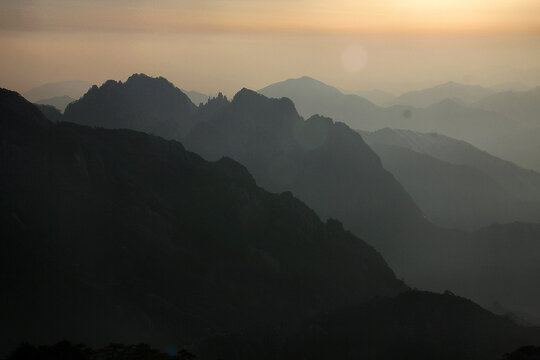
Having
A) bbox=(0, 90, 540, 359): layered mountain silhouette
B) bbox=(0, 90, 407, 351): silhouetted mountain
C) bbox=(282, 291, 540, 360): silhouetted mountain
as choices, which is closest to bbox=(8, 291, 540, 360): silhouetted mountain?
bbox=(282, 291, 540, 360): silhouetted mountain

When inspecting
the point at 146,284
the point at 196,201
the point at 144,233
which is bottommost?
the point at 146,284

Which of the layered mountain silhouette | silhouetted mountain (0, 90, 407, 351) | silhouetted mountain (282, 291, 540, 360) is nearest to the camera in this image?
silhouetted mountain (282, 291, 540, 360)

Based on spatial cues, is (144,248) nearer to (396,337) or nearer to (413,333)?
(396,337)

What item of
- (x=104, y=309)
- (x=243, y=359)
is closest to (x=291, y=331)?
(x=243, y=359)

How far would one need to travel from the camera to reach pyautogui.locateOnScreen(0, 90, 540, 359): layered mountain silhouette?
130m

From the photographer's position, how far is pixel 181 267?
522 feet

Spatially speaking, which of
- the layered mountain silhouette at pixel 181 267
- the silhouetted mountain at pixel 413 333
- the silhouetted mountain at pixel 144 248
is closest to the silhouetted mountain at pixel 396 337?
the silhouetted mountain at pixel 413 333

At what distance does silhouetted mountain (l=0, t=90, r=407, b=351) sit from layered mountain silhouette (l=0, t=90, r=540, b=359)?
1.18 ft

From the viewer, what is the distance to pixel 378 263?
198 meters

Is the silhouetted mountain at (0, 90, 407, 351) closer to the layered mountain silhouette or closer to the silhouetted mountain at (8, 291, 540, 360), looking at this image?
the layered mountain silhouette

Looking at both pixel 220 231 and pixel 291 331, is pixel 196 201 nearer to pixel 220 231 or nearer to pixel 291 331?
→ pixel 220 231

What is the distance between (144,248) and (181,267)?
10965 mm

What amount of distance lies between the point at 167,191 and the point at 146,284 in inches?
1617

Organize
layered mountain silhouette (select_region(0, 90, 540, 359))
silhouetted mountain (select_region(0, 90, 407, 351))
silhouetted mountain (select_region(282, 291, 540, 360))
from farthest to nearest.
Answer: silhouetted mountain (select_region(0, 90, 407, 351))
layered mountain silhouette (select_region(0, 90, 540, 359))
silhouetted mountain (select_region(282, 291, 540, 360))
